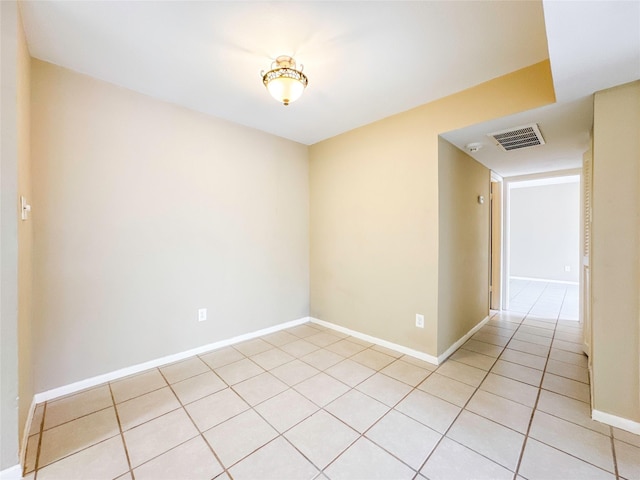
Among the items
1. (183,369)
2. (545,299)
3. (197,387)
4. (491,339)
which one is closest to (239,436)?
(197,387)

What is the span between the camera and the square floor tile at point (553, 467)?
1.31 m

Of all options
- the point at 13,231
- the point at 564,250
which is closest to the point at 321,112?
the point at 13,231

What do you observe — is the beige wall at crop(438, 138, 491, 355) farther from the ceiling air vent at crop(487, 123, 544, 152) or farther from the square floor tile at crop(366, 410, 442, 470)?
the square floor tile at crop(366, 410, 442, 470)

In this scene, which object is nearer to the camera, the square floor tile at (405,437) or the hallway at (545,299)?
the square floor tile at (405,437)

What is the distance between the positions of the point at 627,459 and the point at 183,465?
7.73 feet

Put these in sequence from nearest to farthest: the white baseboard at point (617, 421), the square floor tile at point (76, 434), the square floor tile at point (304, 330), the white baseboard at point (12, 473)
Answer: the white baseboard at point (12, 473) < the square floor tile at point (76, 434) < the white baseboard at point (617, 421) < the square floor tile at point (304, 330)

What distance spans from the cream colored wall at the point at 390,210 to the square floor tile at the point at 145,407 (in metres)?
1.95

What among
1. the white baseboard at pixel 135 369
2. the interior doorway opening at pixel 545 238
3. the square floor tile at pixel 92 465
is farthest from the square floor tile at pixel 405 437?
the interior doorway opening at pixel 545 238

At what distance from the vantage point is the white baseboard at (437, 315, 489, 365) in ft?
8.41

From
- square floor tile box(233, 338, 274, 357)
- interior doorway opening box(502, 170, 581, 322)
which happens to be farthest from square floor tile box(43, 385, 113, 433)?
interior doorway opening box(502, 170, 581, 322)

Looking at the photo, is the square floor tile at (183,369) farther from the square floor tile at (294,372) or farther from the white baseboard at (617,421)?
the white baseboard at (617,421)

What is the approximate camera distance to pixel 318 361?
254cm

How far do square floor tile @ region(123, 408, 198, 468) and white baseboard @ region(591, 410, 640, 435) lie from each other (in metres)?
2.55

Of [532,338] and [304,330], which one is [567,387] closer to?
[532,338]
